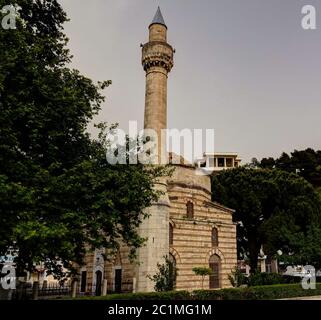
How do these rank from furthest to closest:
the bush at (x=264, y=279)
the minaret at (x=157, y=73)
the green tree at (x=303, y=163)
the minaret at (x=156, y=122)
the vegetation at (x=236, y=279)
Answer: the green tree at (x=303, y=163)
the bush at (x=264, y=279)
the vegetation at (x=236, y=279)
the minaret at (x=157, y=73)
the minaret at (x=156, y=122)

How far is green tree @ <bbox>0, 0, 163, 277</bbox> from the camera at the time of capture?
11906 mm

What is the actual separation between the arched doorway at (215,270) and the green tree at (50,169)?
51.9 ft

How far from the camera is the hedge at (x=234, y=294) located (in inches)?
667

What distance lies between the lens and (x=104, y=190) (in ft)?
46.1

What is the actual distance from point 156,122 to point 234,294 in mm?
12769

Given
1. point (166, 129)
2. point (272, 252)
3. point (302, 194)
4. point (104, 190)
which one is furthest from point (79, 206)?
point (302, 194)

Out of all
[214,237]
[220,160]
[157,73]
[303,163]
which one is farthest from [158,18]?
[220,160]

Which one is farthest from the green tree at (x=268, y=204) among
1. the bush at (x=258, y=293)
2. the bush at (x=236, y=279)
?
the bush at (x=258, y=293)

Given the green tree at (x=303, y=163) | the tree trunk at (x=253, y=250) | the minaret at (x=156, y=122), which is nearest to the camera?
the minaret at (x=156, y=122)

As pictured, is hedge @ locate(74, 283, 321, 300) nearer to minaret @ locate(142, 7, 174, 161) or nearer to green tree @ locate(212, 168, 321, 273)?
green tree @ locate(212, 168, 321, 273)

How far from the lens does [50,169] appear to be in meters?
13.5

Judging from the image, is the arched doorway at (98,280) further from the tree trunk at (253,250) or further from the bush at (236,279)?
the tree trunk at (253,250)

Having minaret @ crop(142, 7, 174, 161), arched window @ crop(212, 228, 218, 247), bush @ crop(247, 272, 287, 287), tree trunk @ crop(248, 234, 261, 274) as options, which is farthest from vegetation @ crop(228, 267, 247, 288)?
minaret @ crop(142, 7, 174, 161)
